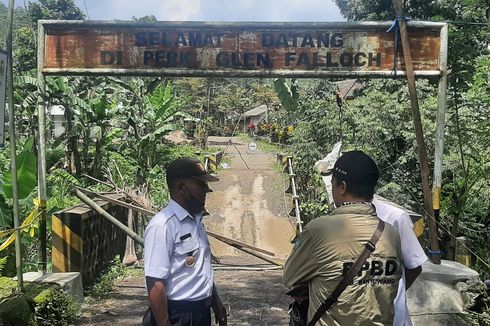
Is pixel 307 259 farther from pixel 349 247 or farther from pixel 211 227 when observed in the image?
pixel 211 227

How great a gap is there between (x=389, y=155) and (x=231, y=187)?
6.81 m

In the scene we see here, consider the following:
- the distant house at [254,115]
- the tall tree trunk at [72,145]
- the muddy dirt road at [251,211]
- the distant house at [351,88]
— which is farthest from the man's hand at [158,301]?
the distant house at [254,115]

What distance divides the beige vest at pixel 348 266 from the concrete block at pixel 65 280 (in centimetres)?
333

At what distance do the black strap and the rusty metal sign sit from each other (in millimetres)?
3004

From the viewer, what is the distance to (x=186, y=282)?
8.94 feet

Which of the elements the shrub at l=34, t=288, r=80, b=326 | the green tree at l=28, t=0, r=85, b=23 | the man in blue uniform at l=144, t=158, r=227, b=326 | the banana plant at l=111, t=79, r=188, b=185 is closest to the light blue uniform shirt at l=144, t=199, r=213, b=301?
the man in blue uniform at l=144, t=158, r=227, b=326

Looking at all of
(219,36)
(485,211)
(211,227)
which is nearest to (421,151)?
(219,36)

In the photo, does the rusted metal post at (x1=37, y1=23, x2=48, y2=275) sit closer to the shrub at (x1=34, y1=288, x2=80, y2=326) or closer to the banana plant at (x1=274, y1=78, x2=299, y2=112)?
the shrub at (x1=34, y1=288, x2=80, y2=326)

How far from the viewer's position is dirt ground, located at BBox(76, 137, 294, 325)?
17.5 feet

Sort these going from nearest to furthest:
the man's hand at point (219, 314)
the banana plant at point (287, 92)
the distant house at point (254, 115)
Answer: the man's hand at point (219, 314) < the banana plant at point (287, 92) < the distant house at point (254, 115)

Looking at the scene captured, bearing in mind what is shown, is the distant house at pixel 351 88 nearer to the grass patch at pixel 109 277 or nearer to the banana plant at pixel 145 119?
the grass patch at pixel 109 277

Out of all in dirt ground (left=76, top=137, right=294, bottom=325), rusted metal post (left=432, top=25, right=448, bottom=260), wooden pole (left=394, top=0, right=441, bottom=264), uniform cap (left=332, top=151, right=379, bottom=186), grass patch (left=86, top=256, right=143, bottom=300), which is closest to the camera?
uniform cap (left=332, top=151, right=379, bottom=186)

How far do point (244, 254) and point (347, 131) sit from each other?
12.1ft

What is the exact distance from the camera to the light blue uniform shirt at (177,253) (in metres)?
2.61
